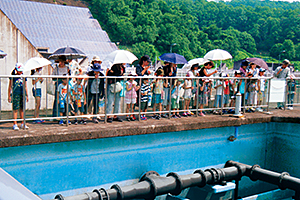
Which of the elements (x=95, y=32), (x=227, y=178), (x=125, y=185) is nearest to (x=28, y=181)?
(x=125, y=185)

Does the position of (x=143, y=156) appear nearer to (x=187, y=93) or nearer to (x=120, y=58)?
(x=187, y=93)

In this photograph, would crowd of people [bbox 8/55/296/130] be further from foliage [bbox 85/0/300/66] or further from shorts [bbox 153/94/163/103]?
foliage [bbox 85/0/300/66]

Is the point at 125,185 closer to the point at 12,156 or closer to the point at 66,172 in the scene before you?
the point at 66,172

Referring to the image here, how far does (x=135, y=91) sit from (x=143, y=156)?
1.63 m

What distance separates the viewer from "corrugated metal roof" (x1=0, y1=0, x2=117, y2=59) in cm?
4382

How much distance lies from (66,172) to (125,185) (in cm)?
151

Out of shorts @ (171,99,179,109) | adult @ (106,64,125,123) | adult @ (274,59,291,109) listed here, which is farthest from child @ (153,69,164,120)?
adult @ (274,59,291,109)

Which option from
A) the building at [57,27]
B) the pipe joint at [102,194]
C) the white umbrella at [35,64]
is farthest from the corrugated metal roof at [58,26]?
the pipe joint at [102,194]

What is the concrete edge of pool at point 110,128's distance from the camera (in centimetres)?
596

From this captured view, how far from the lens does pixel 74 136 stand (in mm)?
6469

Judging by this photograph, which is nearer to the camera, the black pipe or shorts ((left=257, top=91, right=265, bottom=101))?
the black pipe

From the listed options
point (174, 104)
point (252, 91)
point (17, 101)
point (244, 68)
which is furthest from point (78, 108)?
point (244, 68)

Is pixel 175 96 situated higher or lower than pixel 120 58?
lower

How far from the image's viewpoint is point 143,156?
7648 mm
